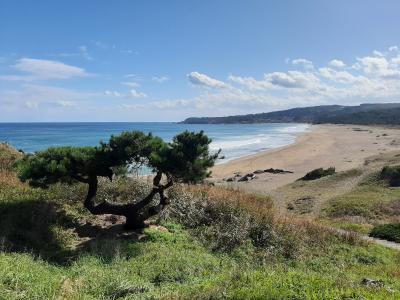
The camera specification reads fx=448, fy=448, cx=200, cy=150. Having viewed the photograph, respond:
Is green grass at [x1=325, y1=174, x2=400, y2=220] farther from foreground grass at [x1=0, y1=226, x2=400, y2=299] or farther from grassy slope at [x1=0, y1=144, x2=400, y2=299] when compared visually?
foreground grass at [x1=0, y1=226, x2=400, y2=299]

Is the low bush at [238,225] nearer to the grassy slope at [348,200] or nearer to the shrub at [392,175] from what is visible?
the grassy slope at [348,200]

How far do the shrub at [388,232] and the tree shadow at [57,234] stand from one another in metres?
9.47

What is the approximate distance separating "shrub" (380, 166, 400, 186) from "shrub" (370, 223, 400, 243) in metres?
12.9

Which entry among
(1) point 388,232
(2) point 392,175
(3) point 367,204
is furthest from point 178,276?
(2) point 392,175

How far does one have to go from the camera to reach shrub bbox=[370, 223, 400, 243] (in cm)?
1608

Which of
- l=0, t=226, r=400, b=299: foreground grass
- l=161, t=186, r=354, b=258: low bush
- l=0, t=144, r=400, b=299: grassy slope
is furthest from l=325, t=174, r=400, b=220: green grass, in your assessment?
l=0, t=226, r=400, b=299: foreground grass

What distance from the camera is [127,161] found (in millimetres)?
11906

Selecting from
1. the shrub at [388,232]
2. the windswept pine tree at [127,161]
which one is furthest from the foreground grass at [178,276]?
the shrub at [388,232]

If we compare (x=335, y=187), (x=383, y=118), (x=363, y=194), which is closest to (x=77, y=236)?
(x=363, y=194)

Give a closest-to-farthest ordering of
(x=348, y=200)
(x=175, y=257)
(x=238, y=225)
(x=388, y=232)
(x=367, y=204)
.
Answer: (x=175, y=257), (x=238, y=225), (x=388, y=232), (x=367, y=204), (x=348, y=200)

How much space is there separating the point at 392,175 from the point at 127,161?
76.9ft

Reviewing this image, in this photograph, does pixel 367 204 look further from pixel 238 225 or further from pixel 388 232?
pixel 238 225

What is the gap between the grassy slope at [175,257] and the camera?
6.74 meters

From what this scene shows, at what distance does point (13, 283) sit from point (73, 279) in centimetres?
107
